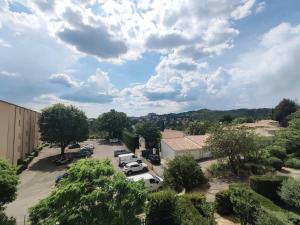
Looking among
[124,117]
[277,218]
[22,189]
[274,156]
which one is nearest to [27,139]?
[22,189]

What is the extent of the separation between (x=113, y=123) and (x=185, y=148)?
43090 millimetres

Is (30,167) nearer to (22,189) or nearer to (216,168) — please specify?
(22,189)

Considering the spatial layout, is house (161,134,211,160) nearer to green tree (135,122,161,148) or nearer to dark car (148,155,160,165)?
dark car (148,155,160,165)

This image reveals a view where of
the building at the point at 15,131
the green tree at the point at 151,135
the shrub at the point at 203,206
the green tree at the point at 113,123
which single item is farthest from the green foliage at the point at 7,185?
the green tree at the point at 113,123

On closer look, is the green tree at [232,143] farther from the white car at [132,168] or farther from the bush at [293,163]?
the white car at [132,168]

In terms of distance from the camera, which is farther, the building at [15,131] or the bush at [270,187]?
the building at [15,131]

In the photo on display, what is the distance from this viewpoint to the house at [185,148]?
127ft

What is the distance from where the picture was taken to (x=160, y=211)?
15852 mm

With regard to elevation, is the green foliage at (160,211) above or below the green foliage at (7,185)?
below

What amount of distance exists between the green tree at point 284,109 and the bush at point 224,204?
7274 cm

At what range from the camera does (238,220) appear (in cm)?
1725

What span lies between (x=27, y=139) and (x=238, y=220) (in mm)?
45282

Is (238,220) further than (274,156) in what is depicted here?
No

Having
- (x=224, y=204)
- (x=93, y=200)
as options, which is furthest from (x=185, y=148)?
(x=93, y=200)
